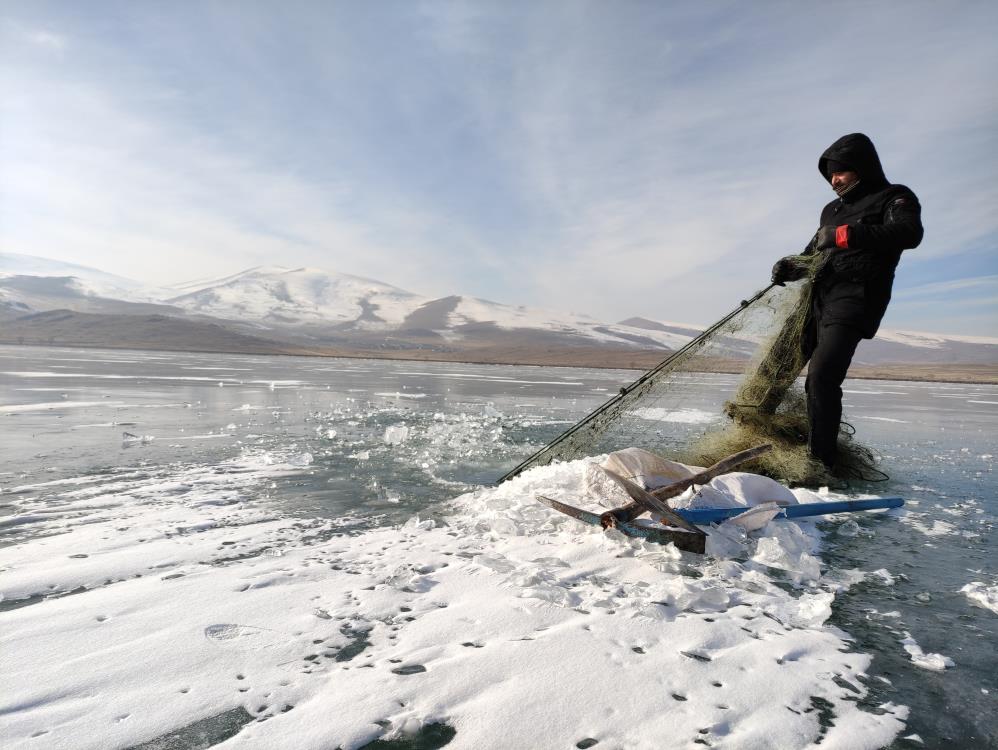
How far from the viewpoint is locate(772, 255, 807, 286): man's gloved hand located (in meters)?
4.64

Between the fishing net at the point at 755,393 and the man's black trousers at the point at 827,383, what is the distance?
181 mm

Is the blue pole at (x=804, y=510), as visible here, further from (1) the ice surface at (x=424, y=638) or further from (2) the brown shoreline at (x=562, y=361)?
(2) the brown shoreline at (x=562, y=361)

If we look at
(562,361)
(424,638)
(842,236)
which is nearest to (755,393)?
(842,236)

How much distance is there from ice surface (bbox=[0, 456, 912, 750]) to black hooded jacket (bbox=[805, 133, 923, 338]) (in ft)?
6.78

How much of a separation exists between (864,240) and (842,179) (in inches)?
28.0

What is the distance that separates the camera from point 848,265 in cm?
418

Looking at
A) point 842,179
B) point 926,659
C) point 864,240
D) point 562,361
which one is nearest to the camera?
point 926,659

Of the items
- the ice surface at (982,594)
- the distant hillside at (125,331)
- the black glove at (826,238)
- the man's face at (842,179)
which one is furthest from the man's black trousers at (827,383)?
the distant hillside at (125,331)

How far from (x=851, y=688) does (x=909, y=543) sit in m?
1.93

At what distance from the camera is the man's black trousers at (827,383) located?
4.21 m

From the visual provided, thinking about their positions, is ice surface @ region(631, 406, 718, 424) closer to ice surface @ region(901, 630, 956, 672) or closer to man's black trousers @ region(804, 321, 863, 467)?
man's black trousers @ region(804, 321, 863, 467)

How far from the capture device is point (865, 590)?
2.45 metres

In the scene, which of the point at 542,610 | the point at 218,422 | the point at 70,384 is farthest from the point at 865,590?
the point at 70,384

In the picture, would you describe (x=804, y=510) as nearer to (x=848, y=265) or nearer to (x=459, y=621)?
(x=848, y=265)
